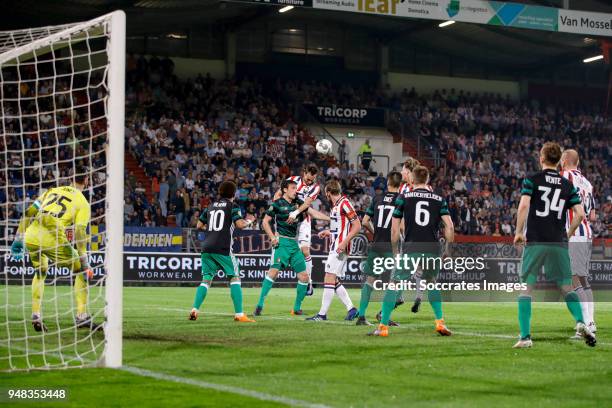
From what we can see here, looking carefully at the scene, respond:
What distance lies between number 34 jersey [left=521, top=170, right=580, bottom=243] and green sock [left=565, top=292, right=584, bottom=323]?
2.24 ft

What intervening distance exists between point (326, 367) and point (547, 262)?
10.4ft

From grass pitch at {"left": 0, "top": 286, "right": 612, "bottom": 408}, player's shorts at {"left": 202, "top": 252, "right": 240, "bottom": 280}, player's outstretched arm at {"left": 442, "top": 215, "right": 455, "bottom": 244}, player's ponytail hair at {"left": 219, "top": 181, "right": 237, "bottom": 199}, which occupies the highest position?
player's ponytail hair at {"left": 219, "top": 181, "right": 237, "bottom": 199}

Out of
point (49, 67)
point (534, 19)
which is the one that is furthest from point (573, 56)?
point (49, 67)

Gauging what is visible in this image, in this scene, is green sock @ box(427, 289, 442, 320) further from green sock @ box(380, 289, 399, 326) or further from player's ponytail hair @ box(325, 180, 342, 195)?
player's ponytail hair @ box(325, 180, 342, 195)

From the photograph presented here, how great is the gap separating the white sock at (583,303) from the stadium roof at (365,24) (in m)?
24.9

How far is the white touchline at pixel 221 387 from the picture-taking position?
671 cm

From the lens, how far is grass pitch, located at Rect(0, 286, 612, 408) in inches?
275

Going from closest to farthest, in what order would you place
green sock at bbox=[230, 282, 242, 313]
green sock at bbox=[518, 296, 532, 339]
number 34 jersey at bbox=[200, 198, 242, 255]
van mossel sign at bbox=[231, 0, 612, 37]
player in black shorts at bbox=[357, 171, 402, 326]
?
1. green sock at bbox=[518, 296, 532, 339]
2. player in black shorts at bbox=[357, 171, 402, 326]
3. green sock at bbox=[230, 282, 242, 313]
4. number 34 jersey at bbox=[200, 198, 242, 255]
5. van mossel sign at bbox=[231, 0, 612, 37]

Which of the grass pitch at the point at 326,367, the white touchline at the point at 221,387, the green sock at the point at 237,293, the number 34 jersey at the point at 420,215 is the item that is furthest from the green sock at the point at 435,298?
the white touchline at the point at 221,387

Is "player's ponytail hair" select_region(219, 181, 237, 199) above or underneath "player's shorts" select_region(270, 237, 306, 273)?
above

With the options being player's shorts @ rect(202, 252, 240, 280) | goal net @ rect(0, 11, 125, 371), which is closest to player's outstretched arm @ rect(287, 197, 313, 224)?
player's shorts @ rect(202, 252, 240, 280)

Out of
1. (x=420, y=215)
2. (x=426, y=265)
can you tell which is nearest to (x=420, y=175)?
(x=420, y=215)

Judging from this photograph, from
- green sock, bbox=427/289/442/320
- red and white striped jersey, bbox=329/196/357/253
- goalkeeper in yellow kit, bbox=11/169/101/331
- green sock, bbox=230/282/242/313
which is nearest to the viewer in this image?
green sock, bbox=427/289/442/320

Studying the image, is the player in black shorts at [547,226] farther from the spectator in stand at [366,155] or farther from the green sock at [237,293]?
the spectator in stand at [366,155]
